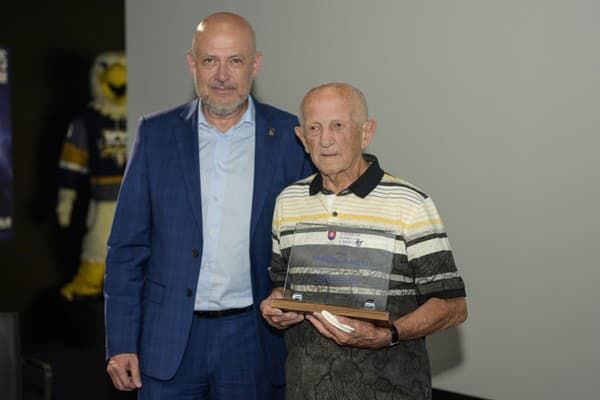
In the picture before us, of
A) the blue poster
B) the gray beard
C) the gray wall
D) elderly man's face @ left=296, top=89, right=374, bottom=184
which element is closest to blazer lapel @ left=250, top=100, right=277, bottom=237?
the gray beard

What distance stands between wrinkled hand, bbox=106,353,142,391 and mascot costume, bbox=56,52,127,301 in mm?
4231

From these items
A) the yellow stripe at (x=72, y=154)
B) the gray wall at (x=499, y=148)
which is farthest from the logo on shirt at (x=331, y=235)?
the yellow stripe at (x=72, y=154)

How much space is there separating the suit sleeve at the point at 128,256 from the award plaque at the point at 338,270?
588mm

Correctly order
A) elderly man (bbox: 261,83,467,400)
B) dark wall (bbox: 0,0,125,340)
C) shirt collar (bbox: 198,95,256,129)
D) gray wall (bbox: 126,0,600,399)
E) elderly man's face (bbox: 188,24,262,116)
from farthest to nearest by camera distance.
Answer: dark wall (bbox: 0,0,125,340), gray wall (bbox: 126,0,600,399), shirt collar (bbox: 198,95,256,129), elderly man's face (bbox: 188,24,262,116), elderly man (bbox: 261,83,467,400)

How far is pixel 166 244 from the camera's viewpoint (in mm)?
2264

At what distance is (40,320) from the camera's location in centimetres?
658

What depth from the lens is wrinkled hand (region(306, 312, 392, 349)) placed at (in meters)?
1.75

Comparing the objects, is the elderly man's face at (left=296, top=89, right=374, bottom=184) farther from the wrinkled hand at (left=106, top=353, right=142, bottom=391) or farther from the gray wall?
the gray wall

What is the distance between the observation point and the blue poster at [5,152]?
623 cm

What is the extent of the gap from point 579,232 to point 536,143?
43 centimetres

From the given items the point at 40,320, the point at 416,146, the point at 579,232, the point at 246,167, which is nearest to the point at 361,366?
the point at 246,167

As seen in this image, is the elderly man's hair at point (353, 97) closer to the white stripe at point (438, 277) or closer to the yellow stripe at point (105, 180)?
the white stripe at point (438, 277)

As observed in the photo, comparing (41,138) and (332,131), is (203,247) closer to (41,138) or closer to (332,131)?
(332,131)

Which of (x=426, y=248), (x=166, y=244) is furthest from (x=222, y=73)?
(x=426, y=248)
